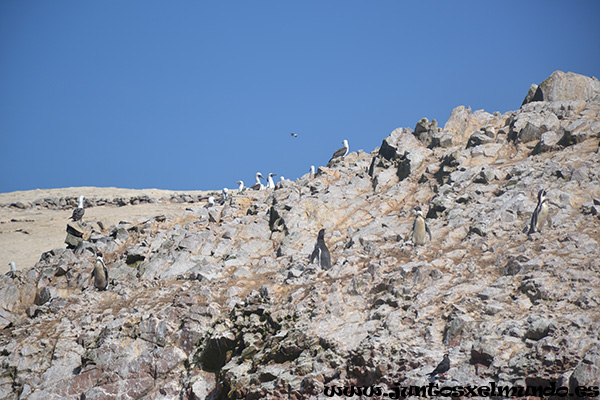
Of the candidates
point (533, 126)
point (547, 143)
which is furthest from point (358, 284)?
point (533, 126)

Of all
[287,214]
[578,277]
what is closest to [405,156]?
[287,214]

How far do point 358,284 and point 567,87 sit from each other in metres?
18.6

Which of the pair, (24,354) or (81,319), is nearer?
(24,354)

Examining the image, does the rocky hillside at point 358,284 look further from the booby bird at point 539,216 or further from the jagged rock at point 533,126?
the booby bird at point 539,216

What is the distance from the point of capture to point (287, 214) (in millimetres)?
25641

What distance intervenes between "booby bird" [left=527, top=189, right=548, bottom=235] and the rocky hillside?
0.30 meters

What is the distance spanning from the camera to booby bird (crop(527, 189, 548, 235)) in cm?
1802

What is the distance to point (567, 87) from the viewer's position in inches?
1123

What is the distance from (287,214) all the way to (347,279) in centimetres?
791

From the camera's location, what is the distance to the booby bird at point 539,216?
709 inches

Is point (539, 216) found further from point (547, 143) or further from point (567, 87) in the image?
point (567, 87)

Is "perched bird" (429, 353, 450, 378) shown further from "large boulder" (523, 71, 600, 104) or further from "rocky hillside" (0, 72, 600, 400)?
"large boulder" (523, 71, 600, 104)

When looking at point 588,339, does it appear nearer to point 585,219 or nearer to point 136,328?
point 585,219

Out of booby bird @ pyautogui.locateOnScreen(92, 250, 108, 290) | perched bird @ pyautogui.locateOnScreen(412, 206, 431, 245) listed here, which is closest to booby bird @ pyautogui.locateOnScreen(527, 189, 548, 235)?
perched bird @ pyautogui.locateOnScreen(412, 206, 431, 245)
